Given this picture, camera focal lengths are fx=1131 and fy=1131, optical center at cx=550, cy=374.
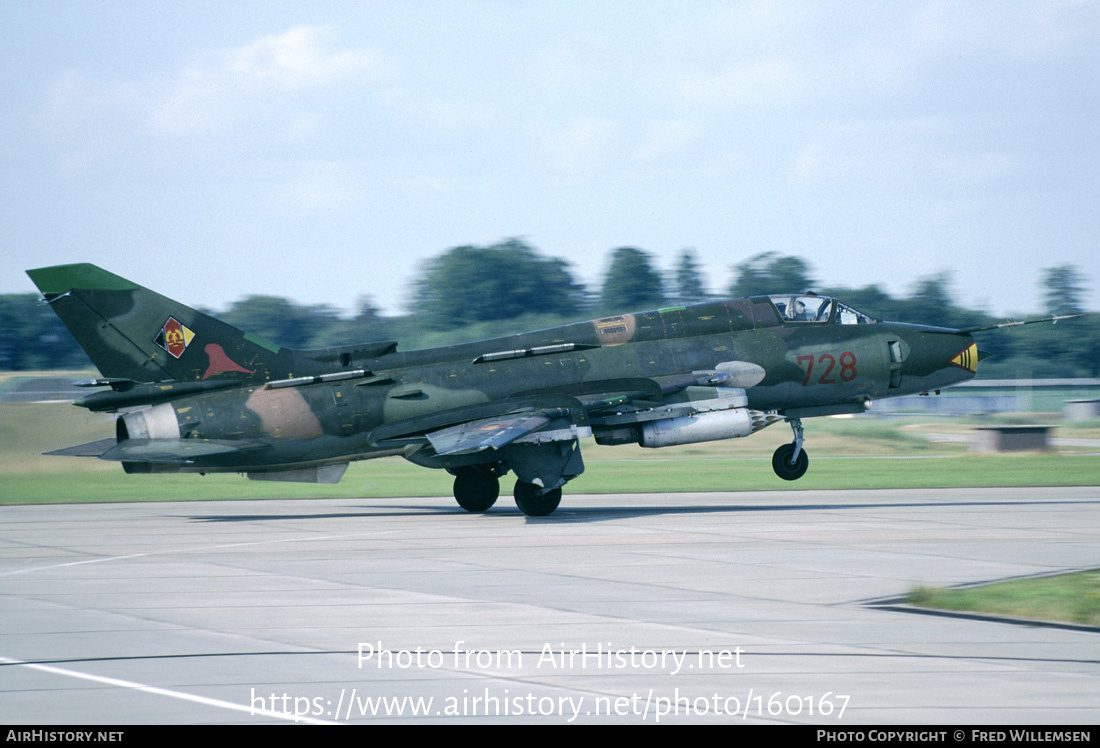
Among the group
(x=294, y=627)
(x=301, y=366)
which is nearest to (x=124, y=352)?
(x=301, y=366)

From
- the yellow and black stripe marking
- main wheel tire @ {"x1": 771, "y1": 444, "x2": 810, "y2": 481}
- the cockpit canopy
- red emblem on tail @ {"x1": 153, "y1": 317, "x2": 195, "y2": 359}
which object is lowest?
main wheel tire @ {"x1": 771, "y1": 444, "x2": 810, "y2": 481}

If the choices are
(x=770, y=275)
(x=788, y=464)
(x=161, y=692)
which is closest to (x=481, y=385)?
(x=788, y=464)

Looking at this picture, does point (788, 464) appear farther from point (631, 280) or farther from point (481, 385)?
point (631, 280)

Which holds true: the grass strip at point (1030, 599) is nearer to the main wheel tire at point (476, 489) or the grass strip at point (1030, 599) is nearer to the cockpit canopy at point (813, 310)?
the cockpit canopy at point (813, 310)

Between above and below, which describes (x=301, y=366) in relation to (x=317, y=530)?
above

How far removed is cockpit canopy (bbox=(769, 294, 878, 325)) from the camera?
23.9 meters

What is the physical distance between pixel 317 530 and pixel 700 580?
29.0ft

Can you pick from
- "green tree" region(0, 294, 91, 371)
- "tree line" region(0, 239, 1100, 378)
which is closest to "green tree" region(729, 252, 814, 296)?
"tree line" region(0, 239, 1100, 378)

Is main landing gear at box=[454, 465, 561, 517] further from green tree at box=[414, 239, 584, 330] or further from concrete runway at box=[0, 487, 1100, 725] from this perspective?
green tree at box=[414, 239, 584, 330]

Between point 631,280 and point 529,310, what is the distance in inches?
448

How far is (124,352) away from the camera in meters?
20.8

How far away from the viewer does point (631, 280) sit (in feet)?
383
